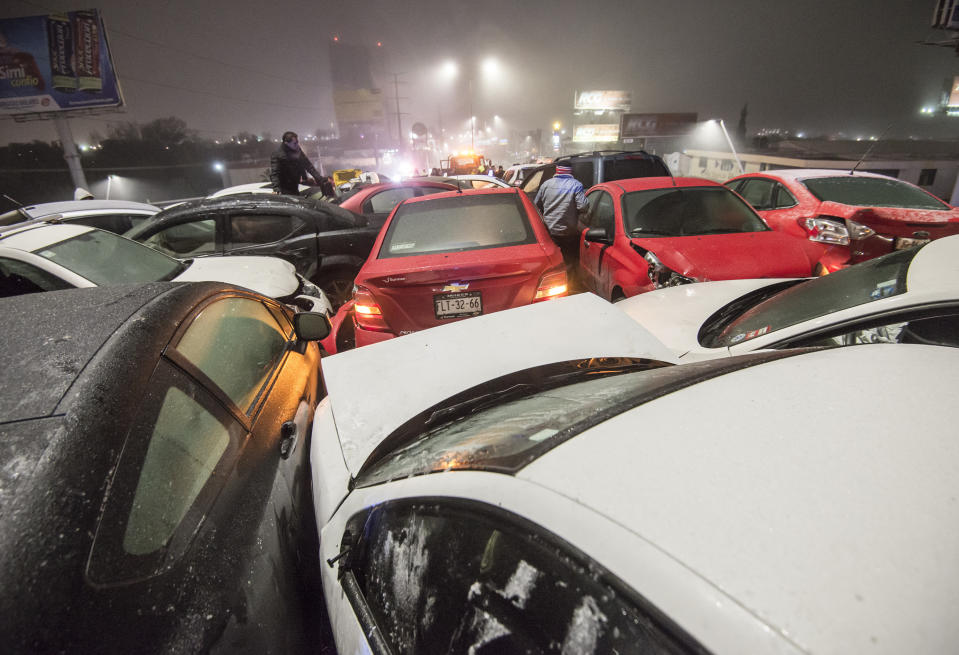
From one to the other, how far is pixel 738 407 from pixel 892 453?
0.28 metres

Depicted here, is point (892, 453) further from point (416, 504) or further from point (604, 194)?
point (604, 194)

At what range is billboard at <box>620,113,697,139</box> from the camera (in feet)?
175

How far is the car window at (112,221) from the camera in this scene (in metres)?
6.59


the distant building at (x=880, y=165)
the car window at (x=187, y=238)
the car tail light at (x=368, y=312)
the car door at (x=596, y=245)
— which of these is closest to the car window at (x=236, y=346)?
the car tail light at (x=368, y=312)

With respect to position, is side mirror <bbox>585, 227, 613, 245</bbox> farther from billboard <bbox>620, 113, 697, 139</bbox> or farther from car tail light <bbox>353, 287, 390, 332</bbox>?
A: billboard <bbox>620, 113, 697, 139</bbox>

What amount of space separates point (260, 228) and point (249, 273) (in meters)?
1.38

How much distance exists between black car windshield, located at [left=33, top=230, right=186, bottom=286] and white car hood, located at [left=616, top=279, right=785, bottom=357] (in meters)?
4.42

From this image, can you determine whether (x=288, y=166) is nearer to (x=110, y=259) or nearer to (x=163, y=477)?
(x=110, y=259)

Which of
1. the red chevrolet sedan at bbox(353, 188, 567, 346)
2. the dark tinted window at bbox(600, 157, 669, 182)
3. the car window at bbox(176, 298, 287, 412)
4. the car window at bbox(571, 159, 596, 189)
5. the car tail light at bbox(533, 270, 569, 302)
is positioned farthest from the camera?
the car window at bbox(571, 159, 596, 189)

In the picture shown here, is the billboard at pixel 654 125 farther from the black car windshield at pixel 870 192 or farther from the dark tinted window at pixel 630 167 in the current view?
the black car windshield at pixel 870 192

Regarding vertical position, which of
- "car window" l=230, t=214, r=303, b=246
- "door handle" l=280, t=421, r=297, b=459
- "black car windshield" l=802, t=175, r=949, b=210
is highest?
"black car windshield" l=802, t=175, r=949, b=210

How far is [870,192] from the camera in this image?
5527 millimetres

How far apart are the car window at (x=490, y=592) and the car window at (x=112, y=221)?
8065mm

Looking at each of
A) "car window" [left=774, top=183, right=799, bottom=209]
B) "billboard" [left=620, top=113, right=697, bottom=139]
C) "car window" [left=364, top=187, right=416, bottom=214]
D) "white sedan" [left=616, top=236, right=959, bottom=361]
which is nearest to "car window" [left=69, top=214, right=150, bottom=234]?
"car window" [left=364, top=187, right=416, bottom=214]
